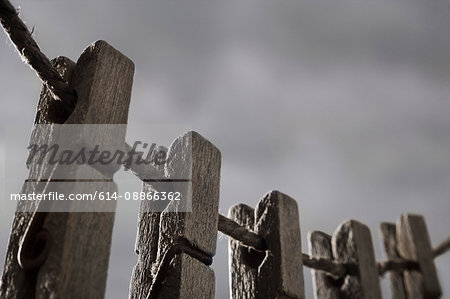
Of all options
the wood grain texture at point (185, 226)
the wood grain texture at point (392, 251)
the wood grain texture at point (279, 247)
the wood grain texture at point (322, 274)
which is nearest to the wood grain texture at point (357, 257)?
the wood grain texture at point (322, 274)

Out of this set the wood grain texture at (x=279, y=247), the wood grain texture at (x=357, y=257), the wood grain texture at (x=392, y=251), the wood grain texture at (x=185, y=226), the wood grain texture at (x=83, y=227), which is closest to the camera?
the wood grain texture at (x=83, y=227)

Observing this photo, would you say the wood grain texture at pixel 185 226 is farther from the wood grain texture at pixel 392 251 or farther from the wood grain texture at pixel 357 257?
the wood grain texture at pixel 392 251

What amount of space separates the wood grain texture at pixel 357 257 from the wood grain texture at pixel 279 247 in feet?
0.78

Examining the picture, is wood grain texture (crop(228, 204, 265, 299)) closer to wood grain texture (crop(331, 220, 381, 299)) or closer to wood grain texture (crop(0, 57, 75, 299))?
wood grain texture (crop(331, 220, 381, 299))

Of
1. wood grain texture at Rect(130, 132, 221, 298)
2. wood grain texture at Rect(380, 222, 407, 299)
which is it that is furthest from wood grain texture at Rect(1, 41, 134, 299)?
wood grain texture at Rect(380, 222, 407, 299)

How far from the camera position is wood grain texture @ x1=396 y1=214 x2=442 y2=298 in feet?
4.28

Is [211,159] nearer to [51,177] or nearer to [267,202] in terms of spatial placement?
[267,202]

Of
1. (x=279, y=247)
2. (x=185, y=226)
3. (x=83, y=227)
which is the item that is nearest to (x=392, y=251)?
(x=279, y=247)

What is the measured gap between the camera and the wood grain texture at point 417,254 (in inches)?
51.3

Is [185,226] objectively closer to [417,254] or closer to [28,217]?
[28,217]

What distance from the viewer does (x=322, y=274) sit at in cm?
121

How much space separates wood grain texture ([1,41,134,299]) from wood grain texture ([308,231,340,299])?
741 millimetres

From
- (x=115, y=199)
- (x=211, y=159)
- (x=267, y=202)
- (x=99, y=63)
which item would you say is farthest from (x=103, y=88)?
(x=267, y=202)

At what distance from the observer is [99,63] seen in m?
0.66
